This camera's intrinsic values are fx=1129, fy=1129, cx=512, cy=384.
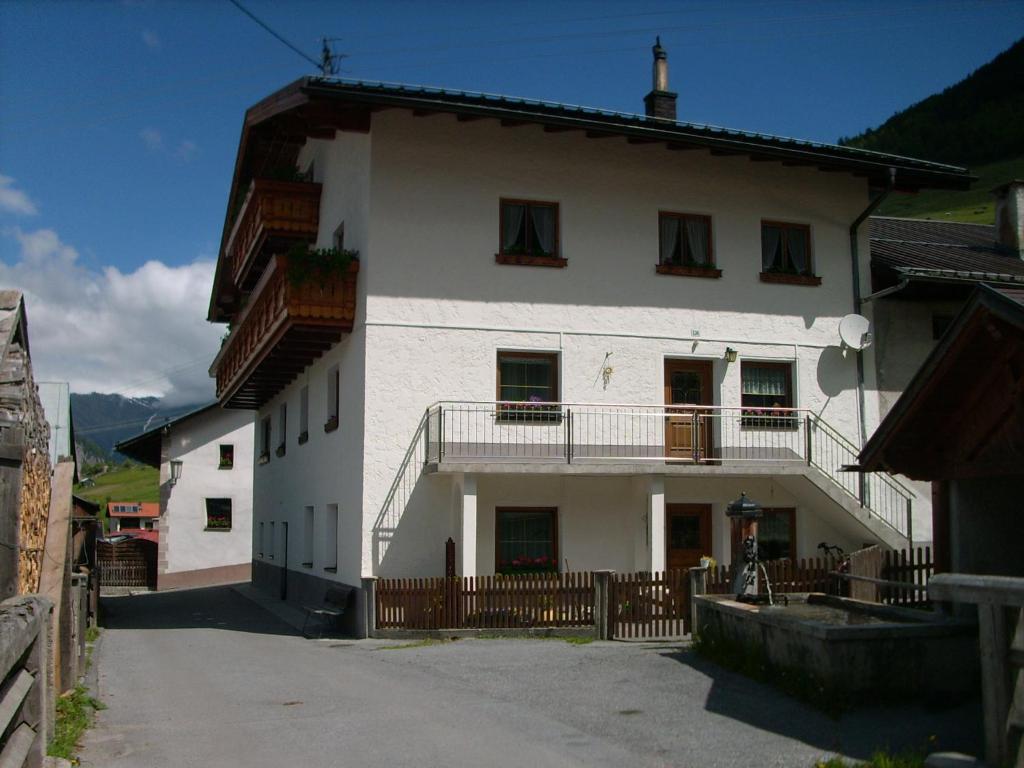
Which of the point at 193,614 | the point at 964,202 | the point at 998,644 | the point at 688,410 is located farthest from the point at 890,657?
the point at 964,202

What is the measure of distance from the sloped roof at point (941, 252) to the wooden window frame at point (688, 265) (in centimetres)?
348

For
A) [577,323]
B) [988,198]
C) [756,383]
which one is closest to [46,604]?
[577,323]

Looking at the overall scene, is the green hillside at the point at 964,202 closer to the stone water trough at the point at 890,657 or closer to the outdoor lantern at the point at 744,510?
the outdoor lantern at the point at 744,510

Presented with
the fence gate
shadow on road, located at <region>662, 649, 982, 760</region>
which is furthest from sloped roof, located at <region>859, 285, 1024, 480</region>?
the fence gate

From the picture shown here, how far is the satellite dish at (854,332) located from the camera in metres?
21.1

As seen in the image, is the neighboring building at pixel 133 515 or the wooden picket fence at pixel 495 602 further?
the neighboring building at pixel 133 515

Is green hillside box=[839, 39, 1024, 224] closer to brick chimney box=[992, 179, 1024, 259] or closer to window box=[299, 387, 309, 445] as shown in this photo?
brick chimney box=[992, 179, 1024, 259]

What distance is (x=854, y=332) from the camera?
21.2 meters

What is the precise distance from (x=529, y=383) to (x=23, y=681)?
14133 mm

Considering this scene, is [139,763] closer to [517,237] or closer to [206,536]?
[517,237]

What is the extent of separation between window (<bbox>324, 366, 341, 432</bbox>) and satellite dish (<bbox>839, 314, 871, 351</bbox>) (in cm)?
952

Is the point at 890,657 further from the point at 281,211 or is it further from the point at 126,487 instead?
the point at 126,487

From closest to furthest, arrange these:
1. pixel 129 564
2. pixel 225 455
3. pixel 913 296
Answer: pixel 913 296 < pixel 129 564 < pixel 225 455

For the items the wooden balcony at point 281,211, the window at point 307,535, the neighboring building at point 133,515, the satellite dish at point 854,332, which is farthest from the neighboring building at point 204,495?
the satellite dish at point 854,332
